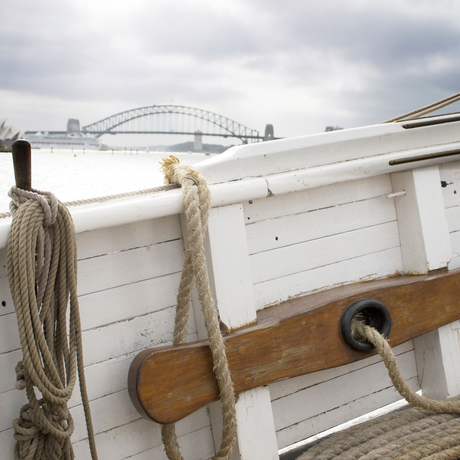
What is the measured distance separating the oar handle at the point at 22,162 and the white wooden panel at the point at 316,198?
597mm

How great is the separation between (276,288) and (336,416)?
0.51 metres

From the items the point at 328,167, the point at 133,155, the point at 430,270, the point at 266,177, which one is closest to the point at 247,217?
the point at 266,177

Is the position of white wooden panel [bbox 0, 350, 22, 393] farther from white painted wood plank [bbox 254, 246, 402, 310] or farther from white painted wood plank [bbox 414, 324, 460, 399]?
white painted wood plank [bbox 414, 324, 460, 399]

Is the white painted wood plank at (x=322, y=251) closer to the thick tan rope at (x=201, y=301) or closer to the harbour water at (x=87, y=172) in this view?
the thick tan rope at (x=201, y=301)

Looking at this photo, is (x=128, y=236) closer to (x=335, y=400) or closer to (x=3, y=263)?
(x=3, y=263)

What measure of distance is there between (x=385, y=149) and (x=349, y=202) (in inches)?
8.9

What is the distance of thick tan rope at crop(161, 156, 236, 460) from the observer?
1.06 m

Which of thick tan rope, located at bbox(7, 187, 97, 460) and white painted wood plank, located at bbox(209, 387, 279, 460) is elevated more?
thick tan rope, located at bbox(7, 187, 97, 460)

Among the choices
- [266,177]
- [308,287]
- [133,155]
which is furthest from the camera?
[133,155]

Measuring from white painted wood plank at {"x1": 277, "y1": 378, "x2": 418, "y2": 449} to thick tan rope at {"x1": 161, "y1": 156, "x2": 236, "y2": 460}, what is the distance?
1.14ft

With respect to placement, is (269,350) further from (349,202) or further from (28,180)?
(28,180)

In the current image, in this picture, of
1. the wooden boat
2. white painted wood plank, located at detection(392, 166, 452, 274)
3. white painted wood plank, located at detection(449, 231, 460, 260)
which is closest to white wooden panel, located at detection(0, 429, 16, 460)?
the wooden boat

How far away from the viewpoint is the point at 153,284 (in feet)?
3.91

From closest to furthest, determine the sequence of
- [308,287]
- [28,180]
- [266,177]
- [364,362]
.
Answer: [28,180]
[266,177]
[308,287]
[364,362]
